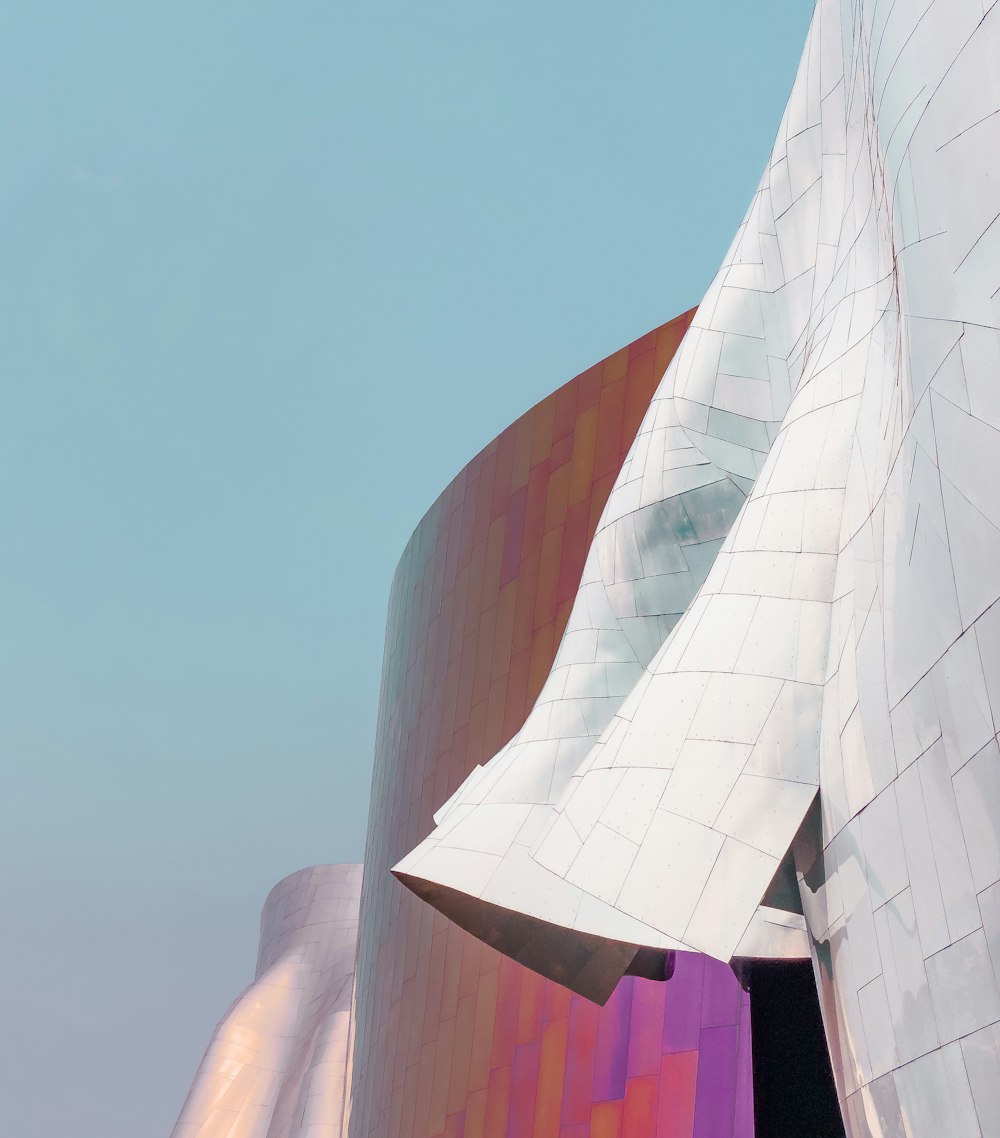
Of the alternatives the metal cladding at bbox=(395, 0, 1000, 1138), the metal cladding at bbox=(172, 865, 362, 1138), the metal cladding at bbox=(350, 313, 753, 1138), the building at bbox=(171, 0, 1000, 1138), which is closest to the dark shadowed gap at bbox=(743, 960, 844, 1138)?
the building at bbox=(171, 0, 1000, 1138)

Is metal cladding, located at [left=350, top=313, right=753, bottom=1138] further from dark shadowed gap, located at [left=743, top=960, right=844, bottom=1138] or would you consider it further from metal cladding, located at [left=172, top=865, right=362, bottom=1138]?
metal cladding, located at [left=172, top=865, right=362, bottom=1138]

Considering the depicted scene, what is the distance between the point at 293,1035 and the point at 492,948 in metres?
19.7

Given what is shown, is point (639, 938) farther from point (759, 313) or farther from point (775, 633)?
point (759, 313)

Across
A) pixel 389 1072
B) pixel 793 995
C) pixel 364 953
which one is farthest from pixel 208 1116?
pixel 793 995

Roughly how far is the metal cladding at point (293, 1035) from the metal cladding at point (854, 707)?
68.9ft

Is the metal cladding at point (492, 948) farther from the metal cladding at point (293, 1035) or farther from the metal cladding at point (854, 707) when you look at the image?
the metal cladding at point (293, 1035)

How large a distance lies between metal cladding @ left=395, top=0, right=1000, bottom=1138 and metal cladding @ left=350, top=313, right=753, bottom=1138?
543 centimetres

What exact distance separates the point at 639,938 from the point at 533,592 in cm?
1136

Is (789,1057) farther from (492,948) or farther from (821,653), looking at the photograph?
(492,948)

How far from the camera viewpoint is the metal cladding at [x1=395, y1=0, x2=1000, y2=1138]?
412cm

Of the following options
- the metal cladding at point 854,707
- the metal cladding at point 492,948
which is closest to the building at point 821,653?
the metal cladding at point 854,707

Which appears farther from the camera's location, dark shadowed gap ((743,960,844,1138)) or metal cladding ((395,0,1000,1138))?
dark shadowed gap ((743,960,844,1138))

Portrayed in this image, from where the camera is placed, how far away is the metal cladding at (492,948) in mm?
12148

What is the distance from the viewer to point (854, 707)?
4797 millimetres
